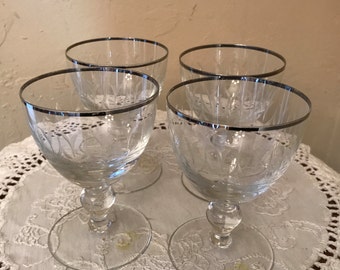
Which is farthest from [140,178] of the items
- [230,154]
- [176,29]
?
[176,29]

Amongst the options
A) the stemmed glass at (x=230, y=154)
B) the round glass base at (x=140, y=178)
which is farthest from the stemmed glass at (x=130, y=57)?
the stemmed glass at (x=230, y=154)

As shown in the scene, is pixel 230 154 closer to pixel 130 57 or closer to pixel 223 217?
pixel 223 217

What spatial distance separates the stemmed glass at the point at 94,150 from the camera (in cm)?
42

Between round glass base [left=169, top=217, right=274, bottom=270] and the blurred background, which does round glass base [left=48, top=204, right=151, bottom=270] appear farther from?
the blurred background

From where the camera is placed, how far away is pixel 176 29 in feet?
2.67

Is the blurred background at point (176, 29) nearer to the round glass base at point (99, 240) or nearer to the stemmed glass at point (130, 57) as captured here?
the stemmed glass at point (130, 57)

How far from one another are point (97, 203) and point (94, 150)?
6 cm

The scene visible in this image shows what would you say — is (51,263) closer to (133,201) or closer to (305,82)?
(133,201)

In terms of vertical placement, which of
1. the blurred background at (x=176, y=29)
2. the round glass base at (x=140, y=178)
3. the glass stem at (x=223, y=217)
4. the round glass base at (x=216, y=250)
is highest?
the blurred background at (x=176, y=29)

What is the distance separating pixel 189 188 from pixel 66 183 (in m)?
0.18

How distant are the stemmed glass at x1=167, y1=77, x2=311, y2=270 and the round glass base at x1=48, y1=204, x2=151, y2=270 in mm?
46

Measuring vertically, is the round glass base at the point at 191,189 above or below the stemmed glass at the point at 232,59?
below

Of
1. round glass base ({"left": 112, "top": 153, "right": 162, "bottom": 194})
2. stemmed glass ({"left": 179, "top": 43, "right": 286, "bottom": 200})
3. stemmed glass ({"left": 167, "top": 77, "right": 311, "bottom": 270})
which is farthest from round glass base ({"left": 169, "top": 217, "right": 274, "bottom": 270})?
stemmed glass ({"left": 179, "top": 43, "right": 286, "bottom": 200})

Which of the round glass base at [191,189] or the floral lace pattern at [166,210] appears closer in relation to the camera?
the floral lace pattern at [166,210]
